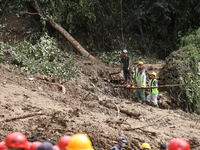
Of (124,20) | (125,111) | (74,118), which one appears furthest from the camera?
(124,20)

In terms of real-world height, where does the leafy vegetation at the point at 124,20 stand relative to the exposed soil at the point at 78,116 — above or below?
above

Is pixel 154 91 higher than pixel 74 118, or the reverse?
pixel 154 91

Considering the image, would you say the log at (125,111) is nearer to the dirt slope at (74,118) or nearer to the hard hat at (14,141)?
the dirt slope at (74,118)

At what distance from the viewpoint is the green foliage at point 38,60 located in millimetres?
8625

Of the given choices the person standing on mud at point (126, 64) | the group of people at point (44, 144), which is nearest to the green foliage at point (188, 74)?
the person standing on mud at point (126, 64)

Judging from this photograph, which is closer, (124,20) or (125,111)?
(125,111)

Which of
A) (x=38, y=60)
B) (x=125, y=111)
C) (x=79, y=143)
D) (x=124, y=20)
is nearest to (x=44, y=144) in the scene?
(x=79, y=143)

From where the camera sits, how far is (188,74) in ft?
32.0

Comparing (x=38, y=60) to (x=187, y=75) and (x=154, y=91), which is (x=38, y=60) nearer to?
(x=154, y=91)

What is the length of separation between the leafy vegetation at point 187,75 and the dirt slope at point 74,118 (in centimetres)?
96

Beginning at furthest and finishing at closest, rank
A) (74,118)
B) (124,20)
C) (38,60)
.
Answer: (124,20), (38,60), (74,118)

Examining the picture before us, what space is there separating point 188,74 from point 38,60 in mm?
6570

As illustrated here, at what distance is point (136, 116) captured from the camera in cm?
706

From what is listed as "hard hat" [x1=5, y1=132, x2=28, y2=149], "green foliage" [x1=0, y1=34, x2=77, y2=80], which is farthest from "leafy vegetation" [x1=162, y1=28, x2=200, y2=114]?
"hard hat" [x1=5, y1=132, x2=28, y2=149]
